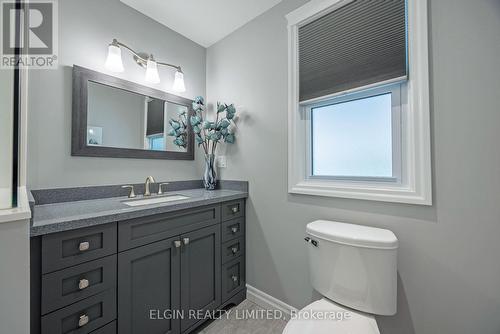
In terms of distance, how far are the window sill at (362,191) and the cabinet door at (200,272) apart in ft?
2.29

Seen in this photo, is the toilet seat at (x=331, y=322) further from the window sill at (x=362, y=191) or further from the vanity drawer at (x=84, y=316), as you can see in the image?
the vanity drawer at (x=84, y=316)

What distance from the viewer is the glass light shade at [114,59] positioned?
4.64 ft

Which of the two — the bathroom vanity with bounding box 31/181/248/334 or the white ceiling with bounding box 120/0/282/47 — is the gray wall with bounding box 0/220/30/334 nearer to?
the bathroom vanity with bounding box 31/181/248/334

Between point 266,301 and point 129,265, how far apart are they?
3.66ft

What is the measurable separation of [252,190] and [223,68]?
1246 millimetres

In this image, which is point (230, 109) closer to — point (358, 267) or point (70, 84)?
point (70, 84)

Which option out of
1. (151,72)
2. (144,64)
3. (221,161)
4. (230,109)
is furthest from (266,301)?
(144,64)

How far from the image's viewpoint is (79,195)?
4.43 ft

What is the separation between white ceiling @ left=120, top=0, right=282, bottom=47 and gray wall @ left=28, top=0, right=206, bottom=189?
0.09 m

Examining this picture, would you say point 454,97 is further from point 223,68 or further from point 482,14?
point 223,68

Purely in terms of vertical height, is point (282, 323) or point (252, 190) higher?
point (252, 190)

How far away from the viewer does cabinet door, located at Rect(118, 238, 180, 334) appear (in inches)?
40.3

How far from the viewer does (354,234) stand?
1.05m

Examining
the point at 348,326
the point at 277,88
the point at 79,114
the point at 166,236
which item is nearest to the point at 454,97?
the point at 277,88
